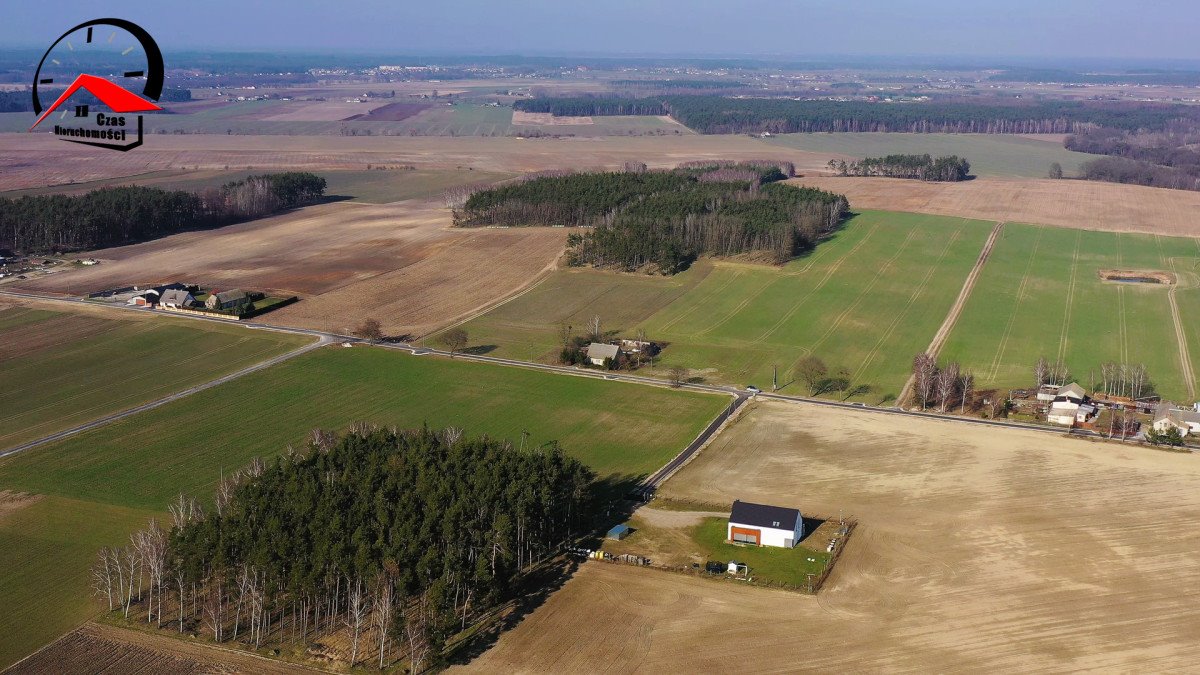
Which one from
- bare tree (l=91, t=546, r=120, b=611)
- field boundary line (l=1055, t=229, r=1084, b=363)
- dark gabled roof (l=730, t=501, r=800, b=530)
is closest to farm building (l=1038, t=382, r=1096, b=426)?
field boundary line (l=1055, t=229, r=1084, b=363)

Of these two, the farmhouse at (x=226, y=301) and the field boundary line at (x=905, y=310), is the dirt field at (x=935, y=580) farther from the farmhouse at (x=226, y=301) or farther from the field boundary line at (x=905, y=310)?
the farmhouse at (x=226, y=301)

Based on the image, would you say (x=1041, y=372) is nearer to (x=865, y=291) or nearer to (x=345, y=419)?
(x=865, y=291)

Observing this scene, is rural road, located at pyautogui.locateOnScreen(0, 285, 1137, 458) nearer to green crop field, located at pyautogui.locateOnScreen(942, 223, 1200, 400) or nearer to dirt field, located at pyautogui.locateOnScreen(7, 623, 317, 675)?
green crop field, located at pyautogui.locateOnScreen(942, 223, 1200, 400)

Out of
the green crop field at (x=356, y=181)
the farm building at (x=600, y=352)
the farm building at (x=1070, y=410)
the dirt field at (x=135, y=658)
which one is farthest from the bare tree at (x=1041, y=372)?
the green crop field at (x=356, y=181)

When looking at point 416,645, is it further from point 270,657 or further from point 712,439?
point 712,439

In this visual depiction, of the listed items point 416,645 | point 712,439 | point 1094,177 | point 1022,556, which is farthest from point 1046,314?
point 1094,177
